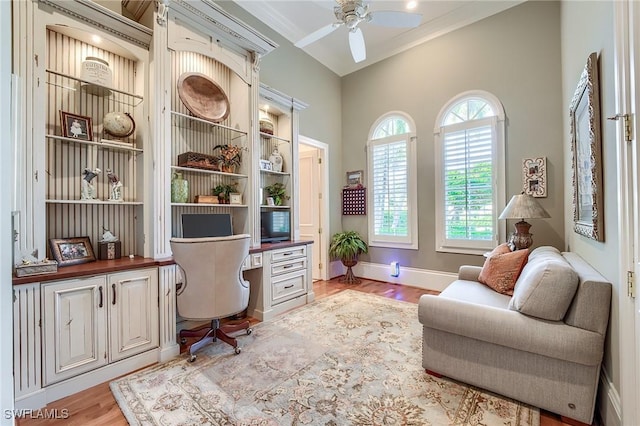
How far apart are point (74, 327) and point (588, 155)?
151 inches

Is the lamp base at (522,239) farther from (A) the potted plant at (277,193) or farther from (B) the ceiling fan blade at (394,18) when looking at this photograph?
(A) the potted plant at (277,193)

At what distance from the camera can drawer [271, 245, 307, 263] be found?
3361 millimetres

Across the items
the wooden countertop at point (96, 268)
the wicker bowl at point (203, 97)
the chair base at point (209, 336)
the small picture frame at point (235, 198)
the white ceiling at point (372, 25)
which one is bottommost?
the chair base at point (209, 336)

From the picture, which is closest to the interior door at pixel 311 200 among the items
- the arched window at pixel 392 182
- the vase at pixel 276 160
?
the arched window at pixel 392 182

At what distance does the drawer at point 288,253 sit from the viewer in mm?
3361

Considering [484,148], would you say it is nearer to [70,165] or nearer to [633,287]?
[633,287]

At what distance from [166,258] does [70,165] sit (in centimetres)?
108

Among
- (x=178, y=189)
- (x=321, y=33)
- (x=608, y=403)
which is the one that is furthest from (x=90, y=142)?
(x=608, y=403)

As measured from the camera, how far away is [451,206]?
424cm

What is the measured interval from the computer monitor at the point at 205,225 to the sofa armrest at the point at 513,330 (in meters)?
2.20

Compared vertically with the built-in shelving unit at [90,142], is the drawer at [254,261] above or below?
below

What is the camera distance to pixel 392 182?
15.9 feet

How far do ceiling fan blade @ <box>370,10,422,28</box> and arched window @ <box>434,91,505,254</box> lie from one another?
1.86 meters

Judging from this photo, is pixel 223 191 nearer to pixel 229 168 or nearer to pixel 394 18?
pixel 229 168
